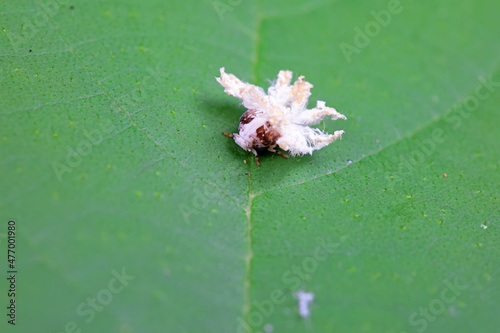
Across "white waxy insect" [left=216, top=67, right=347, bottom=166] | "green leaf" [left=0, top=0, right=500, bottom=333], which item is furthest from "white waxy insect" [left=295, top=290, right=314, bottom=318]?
"white waxy insect" [left=216, top=67, right=347, bottom=166]

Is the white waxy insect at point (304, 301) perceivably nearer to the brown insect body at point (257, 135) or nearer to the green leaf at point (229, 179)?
the green leaf at point (229, 179)

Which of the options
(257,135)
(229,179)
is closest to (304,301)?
(229,179)

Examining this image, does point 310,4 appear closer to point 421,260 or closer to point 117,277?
point 421,260

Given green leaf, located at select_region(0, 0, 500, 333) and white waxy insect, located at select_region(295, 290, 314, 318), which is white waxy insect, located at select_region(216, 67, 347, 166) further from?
white waxy insect, located at select_region(295, 290, 314, 318)

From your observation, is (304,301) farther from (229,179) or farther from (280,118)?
(280,118)

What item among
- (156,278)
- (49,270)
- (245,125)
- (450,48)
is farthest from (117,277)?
(450,48)

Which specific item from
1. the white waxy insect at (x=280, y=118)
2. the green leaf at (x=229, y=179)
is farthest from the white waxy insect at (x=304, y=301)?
the white waxy insect at (x=280, y=118)
